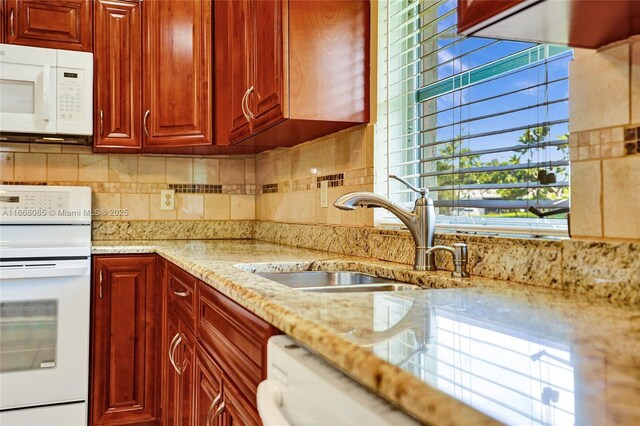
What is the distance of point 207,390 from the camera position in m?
1.55

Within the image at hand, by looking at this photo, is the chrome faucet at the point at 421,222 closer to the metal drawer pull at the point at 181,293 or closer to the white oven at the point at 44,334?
the metal drawer pull at the point at 181,293

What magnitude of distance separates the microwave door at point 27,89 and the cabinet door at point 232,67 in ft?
2.53

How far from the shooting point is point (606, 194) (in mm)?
1086

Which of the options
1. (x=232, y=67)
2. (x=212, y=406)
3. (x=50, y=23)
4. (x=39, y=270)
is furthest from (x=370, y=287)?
(x=50, y=23)

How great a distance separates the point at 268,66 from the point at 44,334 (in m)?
1.48

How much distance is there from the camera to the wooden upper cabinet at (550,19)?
0.85 m

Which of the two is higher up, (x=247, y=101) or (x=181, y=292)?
(x=247, y=101)

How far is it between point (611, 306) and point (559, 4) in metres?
0.53

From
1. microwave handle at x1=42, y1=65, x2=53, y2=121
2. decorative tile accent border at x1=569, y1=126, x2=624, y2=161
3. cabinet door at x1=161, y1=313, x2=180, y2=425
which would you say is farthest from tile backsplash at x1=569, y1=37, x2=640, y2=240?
microwave handle at x1=42, y1=65, x2=53, y2=121

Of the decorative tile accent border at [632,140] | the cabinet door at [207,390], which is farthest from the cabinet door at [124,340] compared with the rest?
the decorative tile accent border at [632,140]

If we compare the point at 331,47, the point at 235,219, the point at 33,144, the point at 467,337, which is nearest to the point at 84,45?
the point at 33,144

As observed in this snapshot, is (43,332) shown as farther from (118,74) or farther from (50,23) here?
(50,23)

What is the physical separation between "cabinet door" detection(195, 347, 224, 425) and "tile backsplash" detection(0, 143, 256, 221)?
1.55 metres

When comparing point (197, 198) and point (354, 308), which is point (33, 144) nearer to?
point (197, 198)
